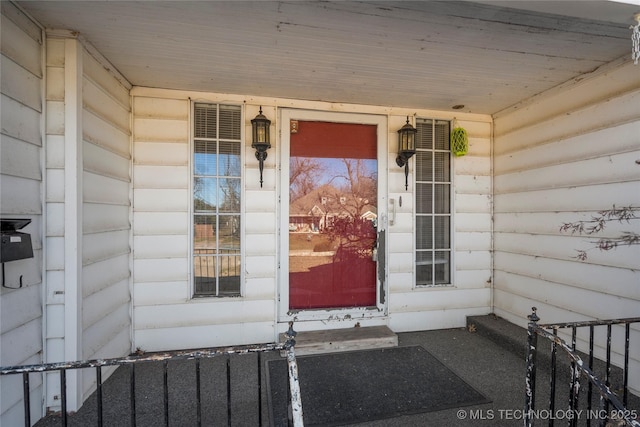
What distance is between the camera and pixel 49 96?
208cm

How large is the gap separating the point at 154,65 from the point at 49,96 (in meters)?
0.78

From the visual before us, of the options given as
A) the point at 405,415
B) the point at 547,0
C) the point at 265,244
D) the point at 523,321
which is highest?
the point at 547,0

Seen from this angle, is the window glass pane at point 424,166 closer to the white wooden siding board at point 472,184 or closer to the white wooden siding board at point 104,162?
the white wooden siding board at point 472,184

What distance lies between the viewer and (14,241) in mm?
1696

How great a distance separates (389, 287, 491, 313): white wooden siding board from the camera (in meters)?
3.47

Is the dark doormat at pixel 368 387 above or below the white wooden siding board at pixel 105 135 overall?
below

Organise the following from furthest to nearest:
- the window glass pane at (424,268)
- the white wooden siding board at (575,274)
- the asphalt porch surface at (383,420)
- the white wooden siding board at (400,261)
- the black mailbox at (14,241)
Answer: the window glass pane at (424,268)
the white wooden siding board at (400,261)
the white wooden siding board at (575,274)
the asphalt porch surface at (383,420)
the black mailbox at (14,241)

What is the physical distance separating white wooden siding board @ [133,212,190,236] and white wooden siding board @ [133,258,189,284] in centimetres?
27

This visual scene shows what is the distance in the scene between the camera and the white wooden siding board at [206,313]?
2992 mm

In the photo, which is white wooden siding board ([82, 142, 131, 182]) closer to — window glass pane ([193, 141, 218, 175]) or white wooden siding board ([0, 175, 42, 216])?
white wooden siding board ([0, 175, 42, 216])

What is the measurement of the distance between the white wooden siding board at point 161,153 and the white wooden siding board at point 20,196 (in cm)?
102

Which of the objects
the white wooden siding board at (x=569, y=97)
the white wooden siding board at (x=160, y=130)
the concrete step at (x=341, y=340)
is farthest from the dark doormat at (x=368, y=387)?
the white wooden siding board at (x=569, y=97)

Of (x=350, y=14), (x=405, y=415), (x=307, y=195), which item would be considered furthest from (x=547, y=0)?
(x=405, y=415)

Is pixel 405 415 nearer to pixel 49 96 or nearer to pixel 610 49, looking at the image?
pixel 610 49
